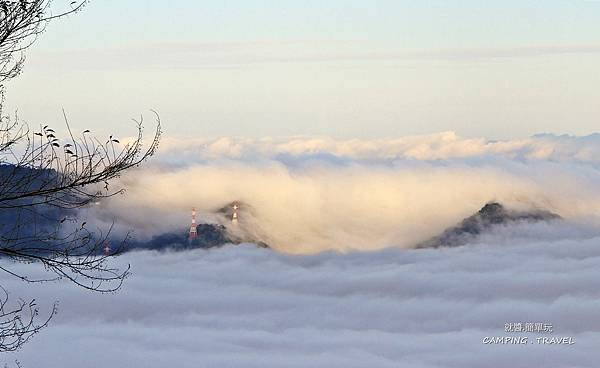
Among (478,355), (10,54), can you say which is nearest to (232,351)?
(478,355)

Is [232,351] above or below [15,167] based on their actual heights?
above

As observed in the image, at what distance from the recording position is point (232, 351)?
150 meters

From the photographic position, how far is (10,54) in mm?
15438

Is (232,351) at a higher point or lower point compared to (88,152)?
higher

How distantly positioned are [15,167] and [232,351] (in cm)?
13770

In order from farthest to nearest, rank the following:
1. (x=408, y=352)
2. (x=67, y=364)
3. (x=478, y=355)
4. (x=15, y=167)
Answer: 1. (x=408, y=352)
2. (x=478, y=355)
3. (x=67, y=364)
4. (x=15, y=167)

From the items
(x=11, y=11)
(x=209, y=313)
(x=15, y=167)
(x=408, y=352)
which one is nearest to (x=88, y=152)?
(x=15, y=167)

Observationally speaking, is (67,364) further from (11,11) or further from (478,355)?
(11,11)

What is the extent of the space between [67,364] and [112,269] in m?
106

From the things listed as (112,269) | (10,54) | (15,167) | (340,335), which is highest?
(340,335)

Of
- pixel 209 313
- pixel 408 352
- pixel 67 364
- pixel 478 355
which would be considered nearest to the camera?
pixel 67 364

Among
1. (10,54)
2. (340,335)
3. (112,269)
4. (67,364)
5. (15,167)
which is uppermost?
(340,335)

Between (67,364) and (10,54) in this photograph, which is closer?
(10,54)

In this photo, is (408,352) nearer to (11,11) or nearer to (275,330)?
(275,330)
